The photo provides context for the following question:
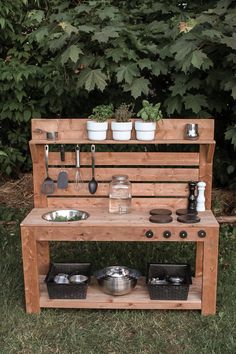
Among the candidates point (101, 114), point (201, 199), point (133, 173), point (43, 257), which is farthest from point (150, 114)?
point (43, 257)

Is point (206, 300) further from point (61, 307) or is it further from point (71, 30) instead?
point (71, 30)

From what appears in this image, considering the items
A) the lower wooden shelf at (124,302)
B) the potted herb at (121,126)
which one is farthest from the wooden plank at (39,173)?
the lower wooden shelf at (124,302)

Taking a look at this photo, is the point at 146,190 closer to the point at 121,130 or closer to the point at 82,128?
the point at 121,130

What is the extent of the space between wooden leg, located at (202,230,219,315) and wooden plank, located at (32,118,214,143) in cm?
75

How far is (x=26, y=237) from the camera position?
345 cm

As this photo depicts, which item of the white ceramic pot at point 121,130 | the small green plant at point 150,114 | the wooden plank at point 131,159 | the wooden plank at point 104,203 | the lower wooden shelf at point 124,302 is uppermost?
the small green plant at point 150,114

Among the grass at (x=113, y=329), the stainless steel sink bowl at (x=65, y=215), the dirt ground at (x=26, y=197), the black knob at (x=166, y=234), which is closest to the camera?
the grass at (x=113, y=329)

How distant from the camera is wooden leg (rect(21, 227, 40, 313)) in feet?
11.3

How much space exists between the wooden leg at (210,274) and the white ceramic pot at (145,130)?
0.78 meters

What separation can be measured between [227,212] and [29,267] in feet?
9.26

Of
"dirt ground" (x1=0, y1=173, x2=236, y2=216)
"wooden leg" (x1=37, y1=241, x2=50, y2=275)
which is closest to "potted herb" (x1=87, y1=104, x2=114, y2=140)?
"wooden leg" (x1=37, y1=241, x2=50, y2=275)

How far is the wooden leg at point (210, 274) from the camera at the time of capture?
3396mm

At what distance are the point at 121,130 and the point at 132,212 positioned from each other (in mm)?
594

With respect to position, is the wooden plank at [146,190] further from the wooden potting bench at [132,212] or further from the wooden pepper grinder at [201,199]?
the wooden pepper grinder at [201,199]
